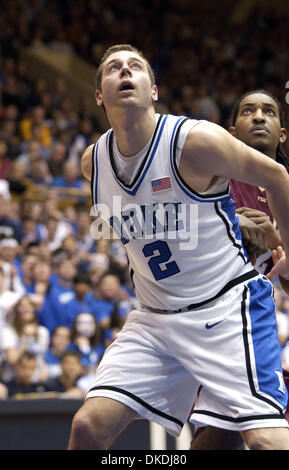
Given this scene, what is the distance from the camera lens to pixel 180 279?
3344 mm

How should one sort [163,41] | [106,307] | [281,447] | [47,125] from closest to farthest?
[281,447], [106,307], [47,125], [163,41]

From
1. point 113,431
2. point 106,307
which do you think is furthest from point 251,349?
point 106,307

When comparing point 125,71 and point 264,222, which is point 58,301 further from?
point 125,71

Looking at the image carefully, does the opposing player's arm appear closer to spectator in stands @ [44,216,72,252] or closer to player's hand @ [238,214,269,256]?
player's hand @ [238,214,269,256]

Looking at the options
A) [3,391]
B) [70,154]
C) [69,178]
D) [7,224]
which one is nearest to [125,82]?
[3,391]

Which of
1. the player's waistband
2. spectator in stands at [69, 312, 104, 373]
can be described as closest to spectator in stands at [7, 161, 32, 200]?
spectator in stands at [69, 312, 104, 373]

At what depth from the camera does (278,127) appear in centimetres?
400

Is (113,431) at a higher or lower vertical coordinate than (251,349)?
lower

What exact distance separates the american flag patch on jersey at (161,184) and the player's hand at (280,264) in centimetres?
64

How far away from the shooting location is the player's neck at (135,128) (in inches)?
133

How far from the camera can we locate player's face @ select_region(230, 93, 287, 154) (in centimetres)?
393

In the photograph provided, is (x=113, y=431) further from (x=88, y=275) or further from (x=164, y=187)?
(x=88, y=275)

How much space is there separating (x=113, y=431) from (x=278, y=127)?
1743 millimetres
